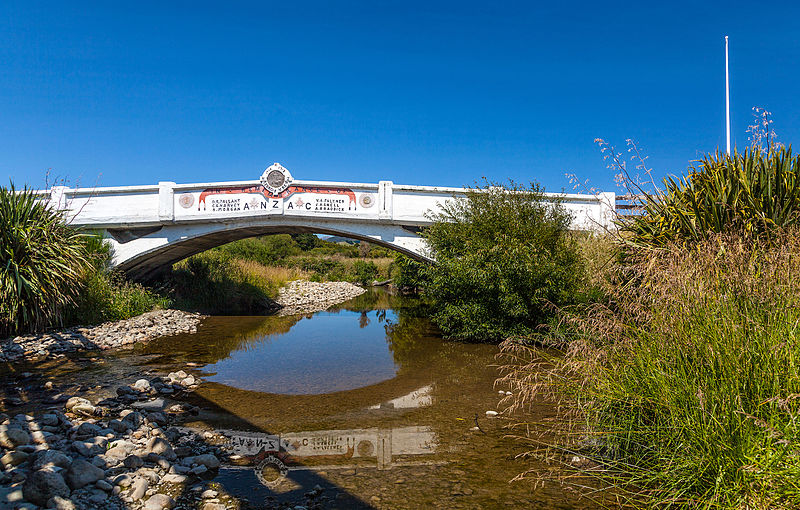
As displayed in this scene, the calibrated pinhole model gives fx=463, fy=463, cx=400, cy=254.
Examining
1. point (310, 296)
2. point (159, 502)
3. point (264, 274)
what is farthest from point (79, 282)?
point (310, 296)

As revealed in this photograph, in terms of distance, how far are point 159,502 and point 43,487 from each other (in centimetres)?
81

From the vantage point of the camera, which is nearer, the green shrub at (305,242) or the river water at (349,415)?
the river water at (349,415)

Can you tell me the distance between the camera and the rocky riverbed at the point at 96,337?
984 cm

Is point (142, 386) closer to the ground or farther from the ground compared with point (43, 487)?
closer to the ground

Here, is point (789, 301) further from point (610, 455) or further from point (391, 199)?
point (391, 199)

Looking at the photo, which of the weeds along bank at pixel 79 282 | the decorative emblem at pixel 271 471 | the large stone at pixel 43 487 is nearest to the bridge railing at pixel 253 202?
the weeds along bank at pixel 79 282

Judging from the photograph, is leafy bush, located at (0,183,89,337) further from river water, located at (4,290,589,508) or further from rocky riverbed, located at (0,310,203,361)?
river water, located at (4,290,589,508)

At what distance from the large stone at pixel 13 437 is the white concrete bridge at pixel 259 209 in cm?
1192

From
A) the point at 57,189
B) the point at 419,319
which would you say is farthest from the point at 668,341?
the point at 57,189

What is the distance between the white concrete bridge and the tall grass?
11877 millimetres

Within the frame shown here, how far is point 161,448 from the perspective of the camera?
4.60m

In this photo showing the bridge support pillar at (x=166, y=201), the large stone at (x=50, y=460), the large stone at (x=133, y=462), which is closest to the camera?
the large stone at (x=50, y=460)

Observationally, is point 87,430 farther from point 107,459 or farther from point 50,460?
point 50,460

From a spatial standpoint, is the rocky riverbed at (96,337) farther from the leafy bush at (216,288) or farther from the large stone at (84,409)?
the large stone at (84,409)
